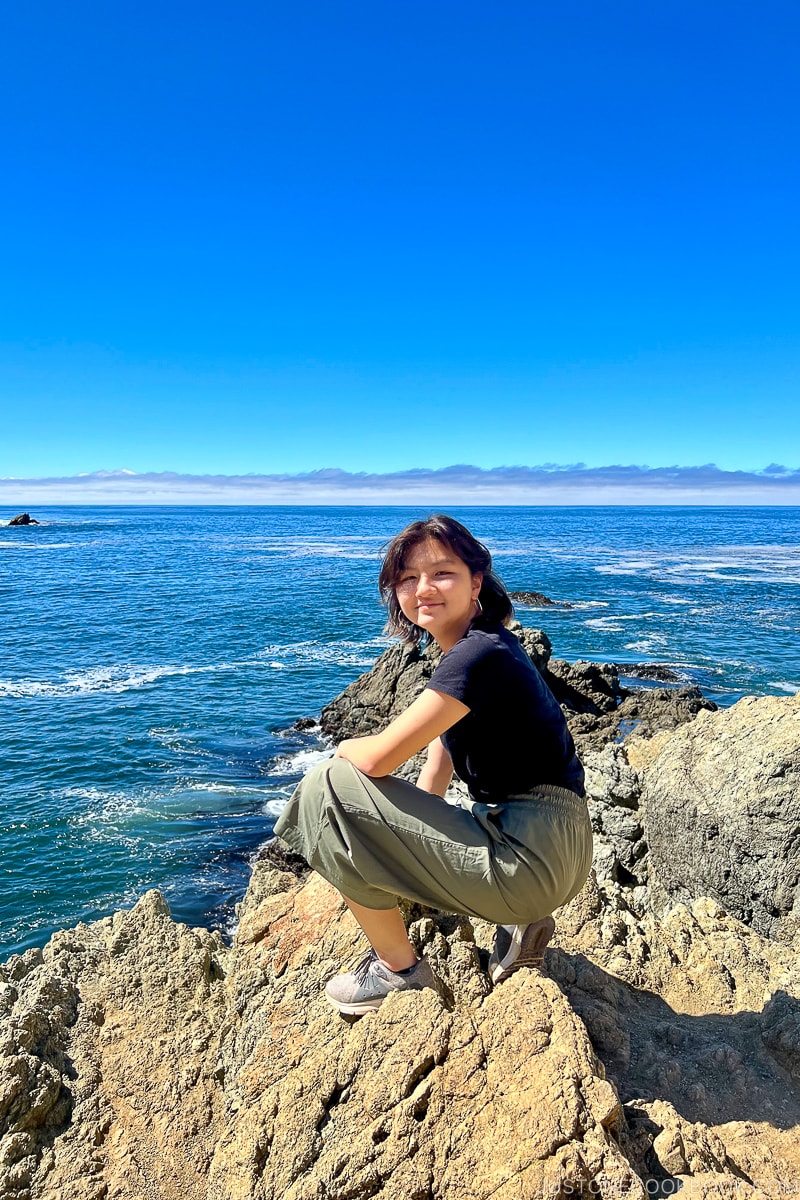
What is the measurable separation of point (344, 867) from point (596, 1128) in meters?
1.44

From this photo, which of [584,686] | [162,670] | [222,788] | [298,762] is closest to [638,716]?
[584,686]

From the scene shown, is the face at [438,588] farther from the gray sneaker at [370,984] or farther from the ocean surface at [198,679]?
the ocean surface at [198,679]

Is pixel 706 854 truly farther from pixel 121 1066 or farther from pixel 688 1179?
pixel 121 1066

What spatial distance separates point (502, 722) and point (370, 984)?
142cm

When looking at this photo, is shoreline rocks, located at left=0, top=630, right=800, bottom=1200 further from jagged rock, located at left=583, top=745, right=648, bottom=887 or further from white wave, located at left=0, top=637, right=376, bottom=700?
white wave, located at left=0, top=637, right=376, bottom=700

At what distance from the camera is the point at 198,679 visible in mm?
26703

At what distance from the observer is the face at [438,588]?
3781 millimetres

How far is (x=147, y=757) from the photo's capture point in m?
18.8

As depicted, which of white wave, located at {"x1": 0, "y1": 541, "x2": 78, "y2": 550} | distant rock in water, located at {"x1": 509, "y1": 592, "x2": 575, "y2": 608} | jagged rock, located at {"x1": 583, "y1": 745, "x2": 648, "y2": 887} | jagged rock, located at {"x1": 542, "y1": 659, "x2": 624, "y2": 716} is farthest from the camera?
white wave, located at {"x1": 0, "y1": 541, "x2": 78, "y2": 550}

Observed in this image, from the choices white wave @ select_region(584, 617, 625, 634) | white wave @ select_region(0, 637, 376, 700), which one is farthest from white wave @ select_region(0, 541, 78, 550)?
white wave @ select_region(584, 617, 625, 634)

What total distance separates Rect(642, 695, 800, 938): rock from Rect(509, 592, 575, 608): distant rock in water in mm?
34844

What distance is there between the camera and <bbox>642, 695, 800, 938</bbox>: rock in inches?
236

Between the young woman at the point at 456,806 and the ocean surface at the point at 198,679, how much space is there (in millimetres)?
8943

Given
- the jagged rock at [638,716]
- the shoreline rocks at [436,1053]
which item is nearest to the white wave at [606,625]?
the jagged rock at [638,716]
